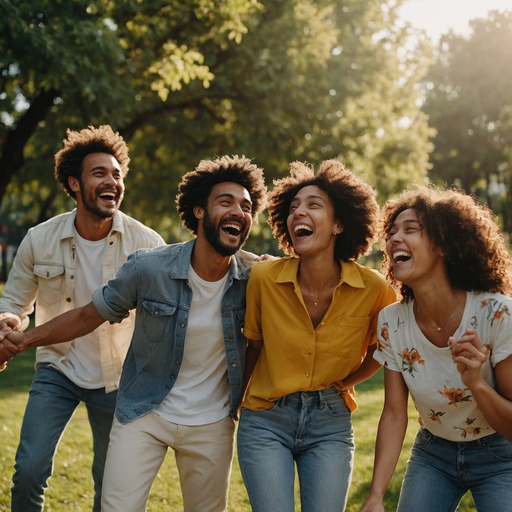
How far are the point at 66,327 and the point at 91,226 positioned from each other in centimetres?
102

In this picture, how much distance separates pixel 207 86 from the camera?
10.8 meters

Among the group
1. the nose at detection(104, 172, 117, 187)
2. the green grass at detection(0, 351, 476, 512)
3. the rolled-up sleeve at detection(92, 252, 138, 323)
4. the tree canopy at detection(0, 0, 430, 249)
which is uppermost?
the tree canopy at detection(0, 0, 430, 249)

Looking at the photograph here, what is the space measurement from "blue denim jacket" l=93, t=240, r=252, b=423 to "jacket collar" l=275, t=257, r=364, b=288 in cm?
36

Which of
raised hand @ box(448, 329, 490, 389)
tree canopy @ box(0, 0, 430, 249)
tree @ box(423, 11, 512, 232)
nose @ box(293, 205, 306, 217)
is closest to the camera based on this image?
raised hand @ box(448, 329, 490, 389)

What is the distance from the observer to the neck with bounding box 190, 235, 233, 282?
419cm

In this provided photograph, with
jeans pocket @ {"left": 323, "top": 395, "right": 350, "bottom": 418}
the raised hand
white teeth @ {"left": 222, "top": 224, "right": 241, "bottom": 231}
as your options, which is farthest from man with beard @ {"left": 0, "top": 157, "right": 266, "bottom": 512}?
the raised hand

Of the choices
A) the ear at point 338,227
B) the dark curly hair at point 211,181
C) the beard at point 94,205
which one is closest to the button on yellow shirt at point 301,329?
the ear at point 338,227

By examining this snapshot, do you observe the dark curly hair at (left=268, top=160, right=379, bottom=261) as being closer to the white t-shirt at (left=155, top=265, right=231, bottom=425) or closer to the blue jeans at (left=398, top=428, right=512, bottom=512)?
the white t-shirt at (left=155, top=265, right=231, bottom=425)

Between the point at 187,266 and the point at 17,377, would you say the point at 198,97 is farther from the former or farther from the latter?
the point at 187,266

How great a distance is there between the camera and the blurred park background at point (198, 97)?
9727 millimetres

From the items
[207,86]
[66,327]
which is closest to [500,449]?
[66,327]

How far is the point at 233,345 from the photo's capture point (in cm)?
407

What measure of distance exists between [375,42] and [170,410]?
1640cm

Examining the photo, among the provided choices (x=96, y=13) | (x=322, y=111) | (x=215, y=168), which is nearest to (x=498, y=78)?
(x=322, y=111)
